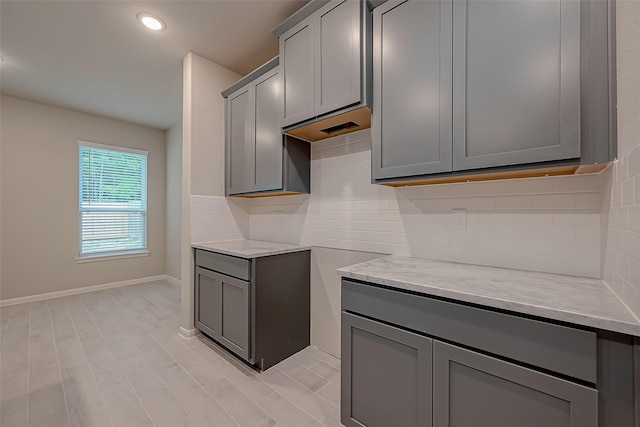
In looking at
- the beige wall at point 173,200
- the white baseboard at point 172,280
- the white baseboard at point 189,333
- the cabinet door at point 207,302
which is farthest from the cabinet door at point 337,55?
the white baseboard at point 172,280

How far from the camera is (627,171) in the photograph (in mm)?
844

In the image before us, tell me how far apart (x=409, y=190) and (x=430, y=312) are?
0.92 metres

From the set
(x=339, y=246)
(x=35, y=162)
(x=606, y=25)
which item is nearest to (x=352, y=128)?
(x=339, y=246)

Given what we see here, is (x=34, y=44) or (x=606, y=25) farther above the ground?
(x=34, y=44)

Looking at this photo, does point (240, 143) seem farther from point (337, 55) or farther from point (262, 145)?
point (337, 55)

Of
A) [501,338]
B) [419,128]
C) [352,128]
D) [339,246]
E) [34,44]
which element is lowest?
[501,338]

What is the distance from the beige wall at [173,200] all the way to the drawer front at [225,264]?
2.38m

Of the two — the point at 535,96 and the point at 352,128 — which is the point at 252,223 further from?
the point at 535,96

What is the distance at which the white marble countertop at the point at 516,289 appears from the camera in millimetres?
784

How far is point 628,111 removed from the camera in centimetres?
85

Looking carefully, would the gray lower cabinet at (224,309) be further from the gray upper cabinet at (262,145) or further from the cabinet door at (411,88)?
the cabinet door at (411,88)

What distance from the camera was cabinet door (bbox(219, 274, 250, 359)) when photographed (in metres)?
2.00

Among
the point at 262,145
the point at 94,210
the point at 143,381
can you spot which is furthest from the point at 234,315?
the point at 94,210

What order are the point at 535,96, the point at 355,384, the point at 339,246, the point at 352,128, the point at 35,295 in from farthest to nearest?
the point at 35,295 < the point at 339,246 < the point at 352,128 < the point at 355,384 < the point at 535,96
